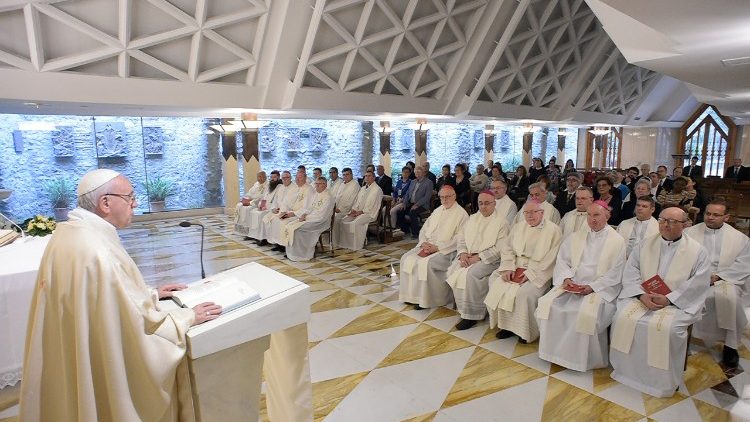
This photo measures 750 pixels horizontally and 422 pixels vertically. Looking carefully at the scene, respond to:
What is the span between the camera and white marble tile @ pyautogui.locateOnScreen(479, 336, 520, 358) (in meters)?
4.42

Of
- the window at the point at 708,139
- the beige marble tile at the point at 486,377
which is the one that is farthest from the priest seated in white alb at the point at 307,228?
the window at the point at 708,139

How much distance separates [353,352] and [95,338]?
276 centimetres

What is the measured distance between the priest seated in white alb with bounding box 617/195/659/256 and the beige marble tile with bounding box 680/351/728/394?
1.23 m

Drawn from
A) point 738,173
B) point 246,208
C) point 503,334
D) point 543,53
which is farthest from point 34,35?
point 738,173

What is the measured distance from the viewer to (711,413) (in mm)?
3369

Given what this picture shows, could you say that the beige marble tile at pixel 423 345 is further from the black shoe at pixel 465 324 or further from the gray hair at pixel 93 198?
the gray hair at pixel 93 198

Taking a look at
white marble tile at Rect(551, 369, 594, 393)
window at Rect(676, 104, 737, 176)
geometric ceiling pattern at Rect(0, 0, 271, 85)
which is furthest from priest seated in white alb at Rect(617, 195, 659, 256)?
window at Rect(676, 104, 737, 176)

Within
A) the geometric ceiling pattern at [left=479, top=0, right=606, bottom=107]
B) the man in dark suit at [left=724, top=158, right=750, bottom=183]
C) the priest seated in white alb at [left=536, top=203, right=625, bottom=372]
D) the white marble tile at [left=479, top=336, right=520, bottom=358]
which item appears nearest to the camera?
the priest seated in white alb at [left=536, top=203, right=625, bottom=372]

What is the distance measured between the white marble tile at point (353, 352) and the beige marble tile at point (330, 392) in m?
0.08

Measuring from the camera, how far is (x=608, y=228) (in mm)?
4348

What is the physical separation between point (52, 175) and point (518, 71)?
13393mm

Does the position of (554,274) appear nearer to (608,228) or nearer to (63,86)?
(608,228)

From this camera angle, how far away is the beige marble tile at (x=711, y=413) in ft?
10.8

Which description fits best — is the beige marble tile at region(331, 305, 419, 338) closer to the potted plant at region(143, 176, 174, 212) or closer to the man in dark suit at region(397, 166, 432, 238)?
the man in dark suit at region(397, 166, 432, 238)
